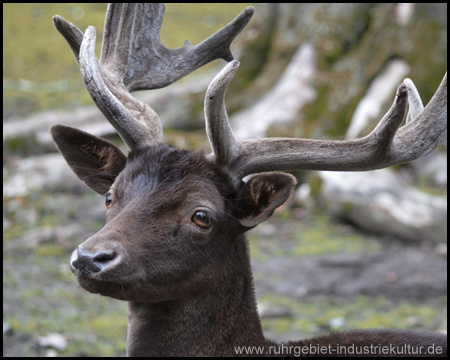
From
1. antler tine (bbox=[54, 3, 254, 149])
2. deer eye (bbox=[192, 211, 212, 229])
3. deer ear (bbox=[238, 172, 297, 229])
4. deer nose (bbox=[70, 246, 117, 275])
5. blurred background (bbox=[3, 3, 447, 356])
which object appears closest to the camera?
deer nose (bbox=[70, 246, 117, 275])

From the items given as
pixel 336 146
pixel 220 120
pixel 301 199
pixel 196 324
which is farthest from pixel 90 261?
pixel 301 199

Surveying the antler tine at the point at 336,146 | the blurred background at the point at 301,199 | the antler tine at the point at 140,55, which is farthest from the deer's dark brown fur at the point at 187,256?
the blurred background at the point at 301,199

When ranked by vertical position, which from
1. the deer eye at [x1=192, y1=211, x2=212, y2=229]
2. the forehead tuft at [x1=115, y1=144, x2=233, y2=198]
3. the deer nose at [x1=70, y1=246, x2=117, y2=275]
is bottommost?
the deer eye at [x1=192, y1=211, x2=212, y2=229]

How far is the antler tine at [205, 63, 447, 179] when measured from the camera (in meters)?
3.47

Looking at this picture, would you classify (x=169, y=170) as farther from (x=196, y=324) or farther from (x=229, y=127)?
(x=196, y=324)

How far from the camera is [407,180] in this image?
35.5ft

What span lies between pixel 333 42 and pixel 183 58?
8.46m

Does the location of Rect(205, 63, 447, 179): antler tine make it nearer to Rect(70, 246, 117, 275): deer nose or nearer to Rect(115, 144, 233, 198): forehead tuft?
Rect(115, 144, 233, 198): forehead tuft

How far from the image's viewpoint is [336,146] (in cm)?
365

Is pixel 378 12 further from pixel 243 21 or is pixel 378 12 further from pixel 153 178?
pixel 153 178

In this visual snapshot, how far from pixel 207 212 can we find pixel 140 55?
5.45 ft

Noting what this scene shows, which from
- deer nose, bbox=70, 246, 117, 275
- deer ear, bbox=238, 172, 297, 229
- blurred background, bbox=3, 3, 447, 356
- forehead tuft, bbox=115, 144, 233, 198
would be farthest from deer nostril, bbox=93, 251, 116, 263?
blurred background, bbox=3, 3, 447, 356

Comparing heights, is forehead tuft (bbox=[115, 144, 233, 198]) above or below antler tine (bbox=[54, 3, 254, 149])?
below

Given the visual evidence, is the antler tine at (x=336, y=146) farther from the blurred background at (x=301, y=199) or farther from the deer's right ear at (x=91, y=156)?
the blurred background at (x=301, y=199)
